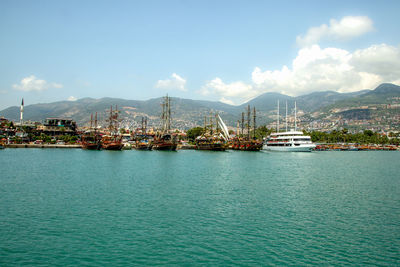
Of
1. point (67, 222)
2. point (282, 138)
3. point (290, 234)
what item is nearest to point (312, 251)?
point (290, 234)

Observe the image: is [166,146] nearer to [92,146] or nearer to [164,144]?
[164,144]

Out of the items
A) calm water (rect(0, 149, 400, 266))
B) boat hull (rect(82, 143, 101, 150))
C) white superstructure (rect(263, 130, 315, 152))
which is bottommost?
calm water (rect(0, 149, 400, 266))

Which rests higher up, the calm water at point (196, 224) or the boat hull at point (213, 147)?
the boat hull at point (213, 147)

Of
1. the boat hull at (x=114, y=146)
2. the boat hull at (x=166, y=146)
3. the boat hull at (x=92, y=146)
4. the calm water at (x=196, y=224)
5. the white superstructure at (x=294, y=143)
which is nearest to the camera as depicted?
the calm water at (x=196, y=224)

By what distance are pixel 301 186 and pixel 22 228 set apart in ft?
97.0

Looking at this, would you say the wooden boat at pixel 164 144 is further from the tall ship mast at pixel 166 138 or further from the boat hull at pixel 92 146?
the boat hull at pixel 92 146

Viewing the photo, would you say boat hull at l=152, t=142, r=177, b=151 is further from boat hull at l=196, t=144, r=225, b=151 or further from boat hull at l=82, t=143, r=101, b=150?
boat hull at l=82, t=143, r=101, b=150

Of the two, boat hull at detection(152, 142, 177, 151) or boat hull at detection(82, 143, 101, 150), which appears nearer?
boat hull at detection(82, 143, 101, 150)

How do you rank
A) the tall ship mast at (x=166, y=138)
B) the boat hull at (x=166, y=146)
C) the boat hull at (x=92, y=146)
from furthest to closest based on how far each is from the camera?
1. the tall ship mast at (x=166, y=138)
2. the boat hull at (x=166, y=146)
3. the boat hull at (x=92, y=146)

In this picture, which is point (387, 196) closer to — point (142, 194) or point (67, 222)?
point (142, 194)

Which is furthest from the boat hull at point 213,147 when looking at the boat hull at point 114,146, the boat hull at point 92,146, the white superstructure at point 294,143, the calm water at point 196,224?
the calm water at point 196,224

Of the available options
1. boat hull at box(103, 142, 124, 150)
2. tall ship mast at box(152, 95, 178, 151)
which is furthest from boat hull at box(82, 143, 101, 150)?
tall ship mast at box(152, 95, 178, 151)

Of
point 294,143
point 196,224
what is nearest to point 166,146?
point 294,143

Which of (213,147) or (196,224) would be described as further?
(213,147)
